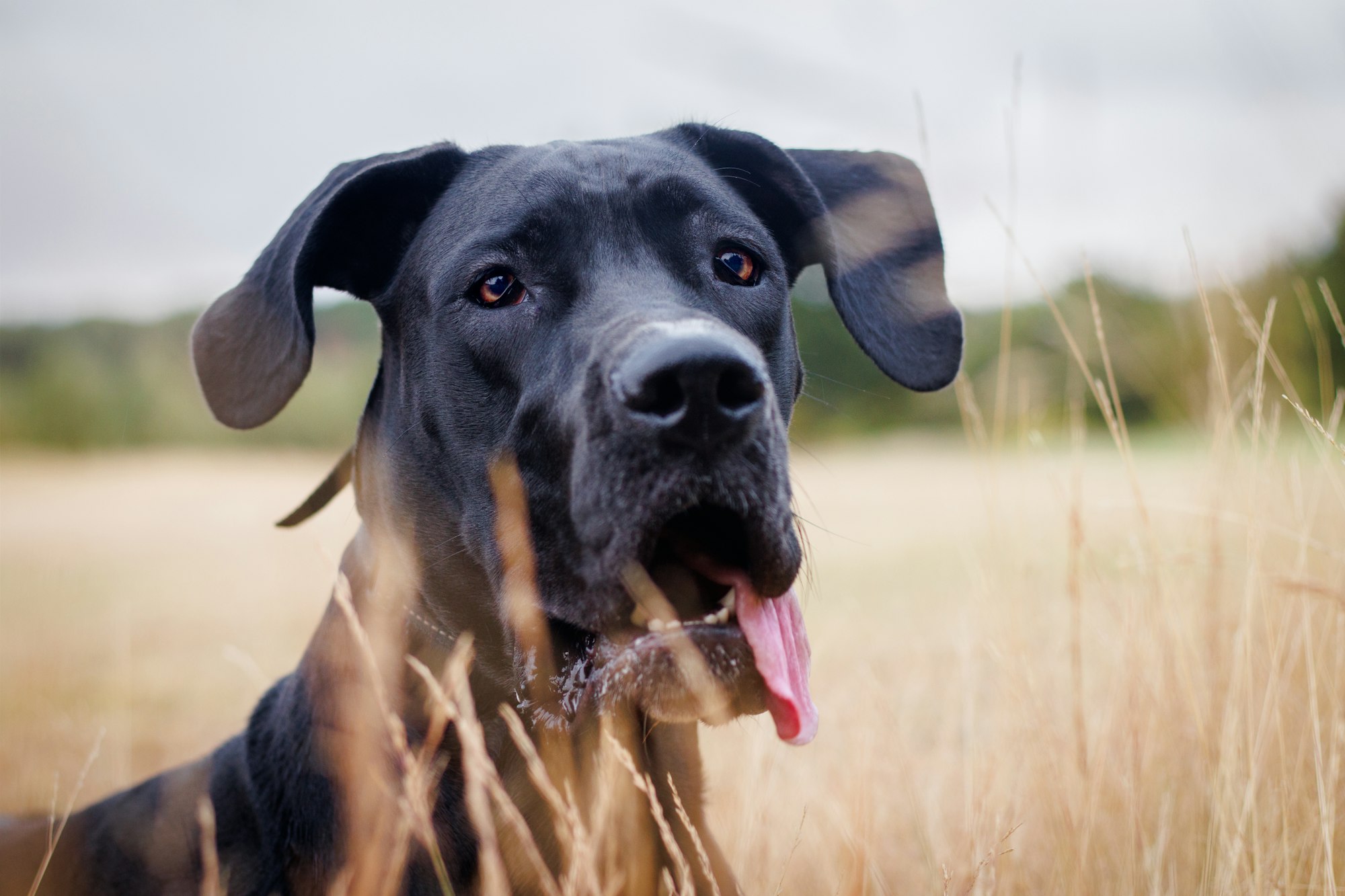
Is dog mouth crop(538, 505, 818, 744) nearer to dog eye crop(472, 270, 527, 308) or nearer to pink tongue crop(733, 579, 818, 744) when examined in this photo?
pink tongue crop(733, 579, 818, 744)

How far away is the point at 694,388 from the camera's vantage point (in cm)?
170

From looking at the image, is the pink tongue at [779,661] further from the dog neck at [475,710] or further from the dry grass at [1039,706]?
the dog neck at [475,710]

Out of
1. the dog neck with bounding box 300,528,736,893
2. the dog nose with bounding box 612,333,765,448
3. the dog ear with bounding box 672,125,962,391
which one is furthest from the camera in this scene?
the dog ear with bounding box 672,125,962,391

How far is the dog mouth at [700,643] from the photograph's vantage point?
184 centimetres

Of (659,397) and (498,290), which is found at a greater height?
(498,290)

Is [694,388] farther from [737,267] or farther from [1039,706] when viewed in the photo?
[1039,706]

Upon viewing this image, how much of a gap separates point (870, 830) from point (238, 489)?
2156 cm

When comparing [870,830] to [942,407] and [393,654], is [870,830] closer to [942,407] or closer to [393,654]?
[393,654]

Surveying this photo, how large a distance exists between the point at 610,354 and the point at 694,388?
0.25 metres

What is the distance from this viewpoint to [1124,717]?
2.79 meters

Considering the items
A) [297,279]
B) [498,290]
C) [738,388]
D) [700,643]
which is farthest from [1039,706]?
[297,279]

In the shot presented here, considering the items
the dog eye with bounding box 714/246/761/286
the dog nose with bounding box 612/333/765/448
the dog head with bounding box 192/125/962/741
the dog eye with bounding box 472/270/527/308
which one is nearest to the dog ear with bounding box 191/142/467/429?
the dog head with bounding box 192/125/962/741

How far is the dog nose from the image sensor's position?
5.52 ft

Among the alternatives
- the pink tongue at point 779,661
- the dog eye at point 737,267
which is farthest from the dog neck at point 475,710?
the dog eye at point 737,267
